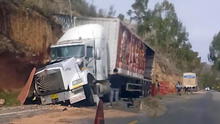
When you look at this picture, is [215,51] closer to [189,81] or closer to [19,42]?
[189,81]

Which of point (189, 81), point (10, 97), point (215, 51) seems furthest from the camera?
point (215, 51)

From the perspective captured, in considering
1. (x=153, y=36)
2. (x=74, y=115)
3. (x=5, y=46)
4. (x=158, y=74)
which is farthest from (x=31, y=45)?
(x=153, y=36)

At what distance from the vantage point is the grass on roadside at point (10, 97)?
2141 cm

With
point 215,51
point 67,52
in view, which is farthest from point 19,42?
point 215,51

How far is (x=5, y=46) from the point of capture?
80.6ft

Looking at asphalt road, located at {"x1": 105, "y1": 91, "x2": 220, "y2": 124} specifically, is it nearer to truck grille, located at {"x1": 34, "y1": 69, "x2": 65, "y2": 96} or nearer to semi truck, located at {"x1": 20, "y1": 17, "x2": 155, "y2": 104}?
semi truck, located at {"x1": 20, "y1": 17, "x2": 155, "y2": 104}

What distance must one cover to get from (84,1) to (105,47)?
1392 centimetres

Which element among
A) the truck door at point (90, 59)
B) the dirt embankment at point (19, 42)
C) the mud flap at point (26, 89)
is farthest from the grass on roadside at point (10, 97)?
the truck door at point (90, 59)

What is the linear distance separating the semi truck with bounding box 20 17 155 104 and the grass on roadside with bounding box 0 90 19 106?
0.84 m

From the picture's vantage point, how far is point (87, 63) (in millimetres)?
21484

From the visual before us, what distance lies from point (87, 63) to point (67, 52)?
1205 millimetres

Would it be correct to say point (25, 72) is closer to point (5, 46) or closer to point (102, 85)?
point (5, 46)

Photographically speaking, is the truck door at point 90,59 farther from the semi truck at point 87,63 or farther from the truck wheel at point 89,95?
the truck wheel at point 89,95

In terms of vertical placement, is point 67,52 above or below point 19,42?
below
